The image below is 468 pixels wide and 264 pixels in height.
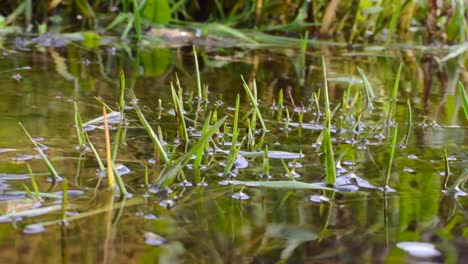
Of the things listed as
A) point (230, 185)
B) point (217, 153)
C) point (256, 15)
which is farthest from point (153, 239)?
point (256, 15)

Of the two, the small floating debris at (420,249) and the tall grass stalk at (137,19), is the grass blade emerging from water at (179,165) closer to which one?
the small floating debris at (420,249)

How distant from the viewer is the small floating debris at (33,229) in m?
0.90

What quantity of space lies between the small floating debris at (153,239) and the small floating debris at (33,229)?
12 cm

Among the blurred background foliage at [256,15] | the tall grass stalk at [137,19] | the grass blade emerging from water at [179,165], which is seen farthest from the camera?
the blurred background foliage at [256,15]

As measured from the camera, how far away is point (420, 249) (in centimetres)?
93

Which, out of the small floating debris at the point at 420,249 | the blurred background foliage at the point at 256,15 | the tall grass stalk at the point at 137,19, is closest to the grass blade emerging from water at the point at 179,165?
the small floating debris at the point at 420,249

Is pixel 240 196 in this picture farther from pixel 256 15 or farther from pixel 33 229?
pixel 256 15

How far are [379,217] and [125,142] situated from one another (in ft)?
1.73

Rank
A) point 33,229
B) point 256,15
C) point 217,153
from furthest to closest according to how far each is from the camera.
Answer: point 256,15 → point 217,153 → point 33,229

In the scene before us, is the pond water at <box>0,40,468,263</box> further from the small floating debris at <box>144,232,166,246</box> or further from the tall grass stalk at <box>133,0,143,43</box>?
the tall grass stalk at <box>133,0,143,43</box>

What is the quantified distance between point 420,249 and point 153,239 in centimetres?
32

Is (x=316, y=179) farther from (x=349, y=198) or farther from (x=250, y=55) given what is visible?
(x=250, y=55)

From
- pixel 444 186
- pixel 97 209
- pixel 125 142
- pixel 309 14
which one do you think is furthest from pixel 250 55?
pixel 97 209

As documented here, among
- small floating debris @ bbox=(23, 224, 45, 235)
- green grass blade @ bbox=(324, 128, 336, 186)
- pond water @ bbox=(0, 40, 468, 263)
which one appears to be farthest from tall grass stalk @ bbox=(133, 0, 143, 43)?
small floating debris @ bbox=(23, 224, 45, 235)
